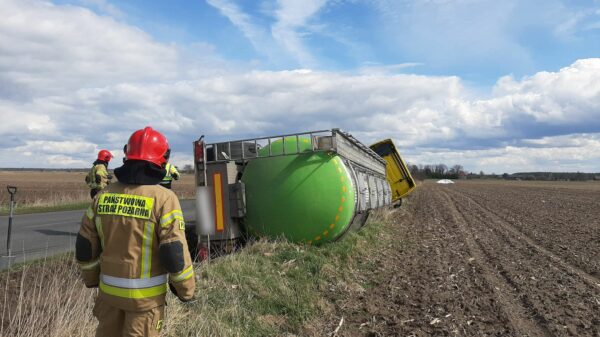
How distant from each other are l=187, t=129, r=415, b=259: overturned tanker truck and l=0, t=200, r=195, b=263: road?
2.91m

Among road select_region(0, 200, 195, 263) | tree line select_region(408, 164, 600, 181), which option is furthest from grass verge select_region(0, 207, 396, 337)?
tree line select_region(408, 164, 600, 181)

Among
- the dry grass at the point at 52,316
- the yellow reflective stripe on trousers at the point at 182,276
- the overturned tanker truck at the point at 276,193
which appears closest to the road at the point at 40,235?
the dry grass at the point at 52,316

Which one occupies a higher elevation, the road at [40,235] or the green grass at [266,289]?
the road at [40,235]

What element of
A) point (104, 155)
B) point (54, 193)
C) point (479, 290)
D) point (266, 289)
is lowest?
point (479, 290)

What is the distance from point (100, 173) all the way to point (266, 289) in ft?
20.0

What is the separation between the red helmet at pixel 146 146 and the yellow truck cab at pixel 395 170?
17.3 m

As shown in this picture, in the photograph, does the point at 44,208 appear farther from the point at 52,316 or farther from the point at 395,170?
the point at 52,316

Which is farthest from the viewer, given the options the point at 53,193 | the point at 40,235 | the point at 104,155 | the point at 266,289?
the point at 53,193

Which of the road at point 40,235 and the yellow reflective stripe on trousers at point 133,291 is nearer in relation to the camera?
the yellow reflective stripe on trousers at point 133,291

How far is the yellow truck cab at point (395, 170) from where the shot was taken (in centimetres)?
2002

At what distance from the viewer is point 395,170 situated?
66.3 feet

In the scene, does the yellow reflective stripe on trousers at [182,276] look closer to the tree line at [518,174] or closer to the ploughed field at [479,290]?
the ploughed field at [479,290]

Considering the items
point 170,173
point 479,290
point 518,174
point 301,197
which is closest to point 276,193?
point 301,197

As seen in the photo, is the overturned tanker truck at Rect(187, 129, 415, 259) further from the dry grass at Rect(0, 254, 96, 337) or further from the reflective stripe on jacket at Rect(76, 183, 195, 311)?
the reflective stripe on jacket at Rect(76, 183, 195, 311)
